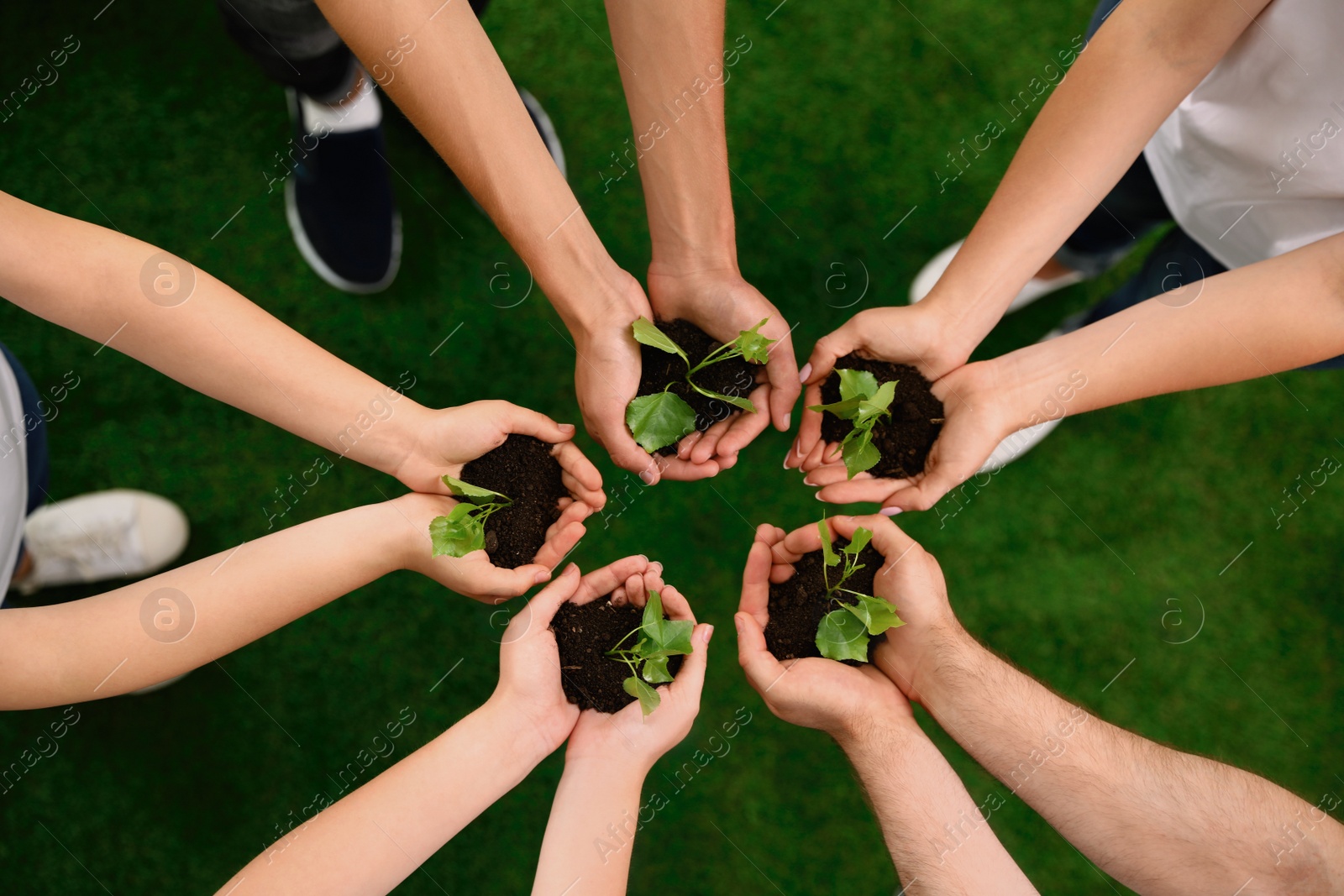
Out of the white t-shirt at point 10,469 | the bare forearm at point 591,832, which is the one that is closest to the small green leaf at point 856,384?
the bare forearm at point 591,832

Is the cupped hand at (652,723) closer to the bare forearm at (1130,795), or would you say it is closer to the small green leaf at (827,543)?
the small green leaf at (827,543)

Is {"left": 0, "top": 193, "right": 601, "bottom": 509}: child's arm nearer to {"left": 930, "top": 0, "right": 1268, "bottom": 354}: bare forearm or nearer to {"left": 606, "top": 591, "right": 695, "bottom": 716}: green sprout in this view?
{"left": 606, "top": 591, "right": 695, "bottom": 716}: green sprout

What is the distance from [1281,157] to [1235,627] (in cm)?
135

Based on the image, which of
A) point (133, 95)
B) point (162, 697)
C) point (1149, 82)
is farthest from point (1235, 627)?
point (133, 95)

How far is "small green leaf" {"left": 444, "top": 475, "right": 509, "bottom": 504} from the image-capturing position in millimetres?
1457

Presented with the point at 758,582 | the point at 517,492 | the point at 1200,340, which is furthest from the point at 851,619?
the point at 1200,340

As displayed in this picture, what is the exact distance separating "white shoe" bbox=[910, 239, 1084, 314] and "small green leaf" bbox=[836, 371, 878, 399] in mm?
655

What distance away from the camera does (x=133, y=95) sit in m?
2.20

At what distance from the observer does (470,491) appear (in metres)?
1.47

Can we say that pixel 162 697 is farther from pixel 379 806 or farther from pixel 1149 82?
pixel 1149 82

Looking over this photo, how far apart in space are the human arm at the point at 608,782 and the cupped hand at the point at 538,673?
5 cm

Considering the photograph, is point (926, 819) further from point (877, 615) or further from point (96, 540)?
point (96, 540)

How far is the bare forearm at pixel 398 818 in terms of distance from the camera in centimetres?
130

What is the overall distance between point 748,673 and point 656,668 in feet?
0.76
